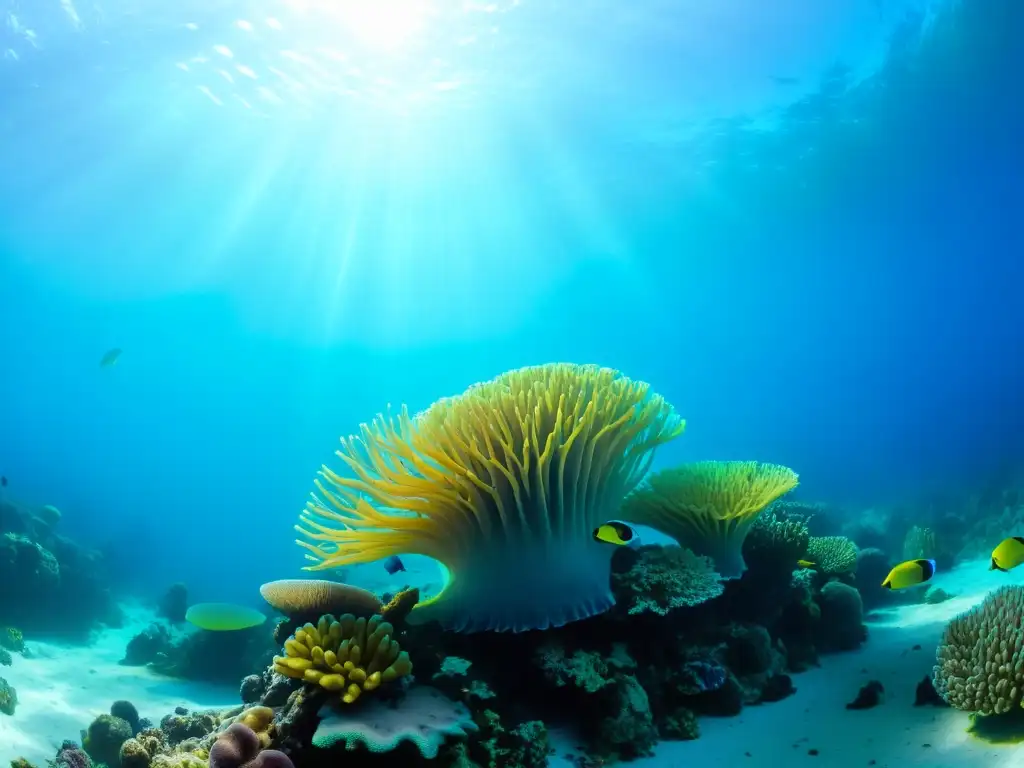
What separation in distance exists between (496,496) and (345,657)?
1.37 m

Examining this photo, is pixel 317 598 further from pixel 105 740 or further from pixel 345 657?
pixel 105 740

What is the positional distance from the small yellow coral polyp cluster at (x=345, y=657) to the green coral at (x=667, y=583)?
191 cm

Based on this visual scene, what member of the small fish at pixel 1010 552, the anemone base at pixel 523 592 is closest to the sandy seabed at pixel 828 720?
the anemone base at pixel 523 592

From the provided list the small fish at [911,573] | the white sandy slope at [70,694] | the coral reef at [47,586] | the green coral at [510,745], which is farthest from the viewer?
the coral reef at [47,586]

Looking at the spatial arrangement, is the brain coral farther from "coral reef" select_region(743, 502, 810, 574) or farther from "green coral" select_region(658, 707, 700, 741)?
"green coral" select_region(658, 707, 700, 741)

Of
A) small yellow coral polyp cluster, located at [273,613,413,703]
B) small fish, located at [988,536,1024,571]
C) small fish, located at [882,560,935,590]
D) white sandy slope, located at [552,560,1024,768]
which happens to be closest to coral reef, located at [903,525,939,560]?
white sandy slope, located at [552,560,1024,768]

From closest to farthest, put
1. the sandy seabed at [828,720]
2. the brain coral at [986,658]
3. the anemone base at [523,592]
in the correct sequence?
Answer: 1. the brain coral at [986,658]
2. the sandy seabed at [828,720]
3. the anemone base at [523,592]

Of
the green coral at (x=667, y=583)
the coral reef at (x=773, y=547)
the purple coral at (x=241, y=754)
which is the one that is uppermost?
the coral reef at (x=773, y=547)

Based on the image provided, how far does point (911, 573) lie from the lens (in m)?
4.44

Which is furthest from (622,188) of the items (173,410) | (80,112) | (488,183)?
(173,410)

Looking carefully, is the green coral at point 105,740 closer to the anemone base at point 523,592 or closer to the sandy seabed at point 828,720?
the sandy seabed at point 828,720

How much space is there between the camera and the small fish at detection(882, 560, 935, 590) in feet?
14.4

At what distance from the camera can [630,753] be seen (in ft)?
12.8

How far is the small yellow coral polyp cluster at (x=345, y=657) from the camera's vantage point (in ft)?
10.4
